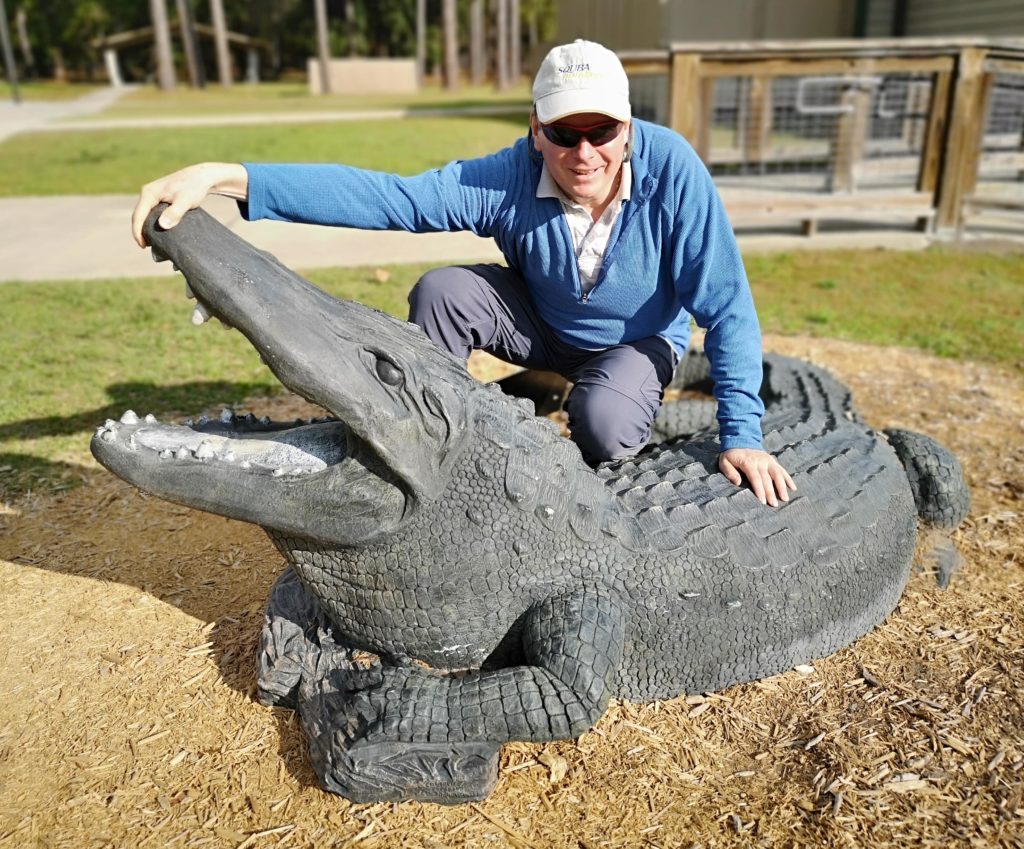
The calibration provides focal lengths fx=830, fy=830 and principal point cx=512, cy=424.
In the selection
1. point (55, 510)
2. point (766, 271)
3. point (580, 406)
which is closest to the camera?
point (580, 406)

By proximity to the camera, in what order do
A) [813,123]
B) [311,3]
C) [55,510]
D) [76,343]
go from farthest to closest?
[311,3] < [813,123] < [76,343] < [55,510]

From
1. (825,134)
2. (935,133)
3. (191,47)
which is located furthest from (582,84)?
(191,47)

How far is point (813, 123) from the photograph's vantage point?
11.9m

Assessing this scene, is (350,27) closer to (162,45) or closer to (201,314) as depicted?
(162,45)

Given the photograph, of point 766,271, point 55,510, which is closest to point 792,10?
point 766,271

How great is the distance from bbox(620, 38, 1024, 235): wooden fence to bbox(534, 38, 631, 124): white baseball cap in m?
5.75

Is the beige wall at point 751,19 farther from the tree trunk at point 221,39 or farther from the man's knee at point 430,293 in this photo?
the tree trunk at point 221,39

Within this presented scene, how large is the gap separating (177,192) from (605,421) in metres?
1.41

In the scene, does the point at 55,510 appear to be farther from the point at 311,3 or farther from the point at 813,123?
the point at 311,3

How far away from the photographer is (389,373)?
1922 millimetres

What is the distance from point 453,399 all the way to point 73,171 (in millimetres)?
13144

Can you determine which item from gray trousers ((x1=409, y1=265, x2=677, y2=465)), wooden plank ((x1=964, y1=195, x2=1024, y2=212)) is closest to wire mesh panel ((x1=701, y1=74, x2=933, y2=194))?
wooden plank ((x1=964, y1=195, x2=1024, y2=212))

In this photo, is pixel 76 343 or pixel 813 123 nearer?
pixel 76 343

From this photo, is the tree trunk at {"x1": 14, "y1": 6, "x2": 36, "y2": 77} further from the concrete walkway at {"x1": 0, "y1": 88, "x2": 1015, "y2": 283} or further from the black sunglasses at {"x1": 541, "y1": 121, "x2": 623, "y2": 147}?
the black sunglasses at {"x1": 541, "y1": 121, "x2": 623, "y2": 147}
